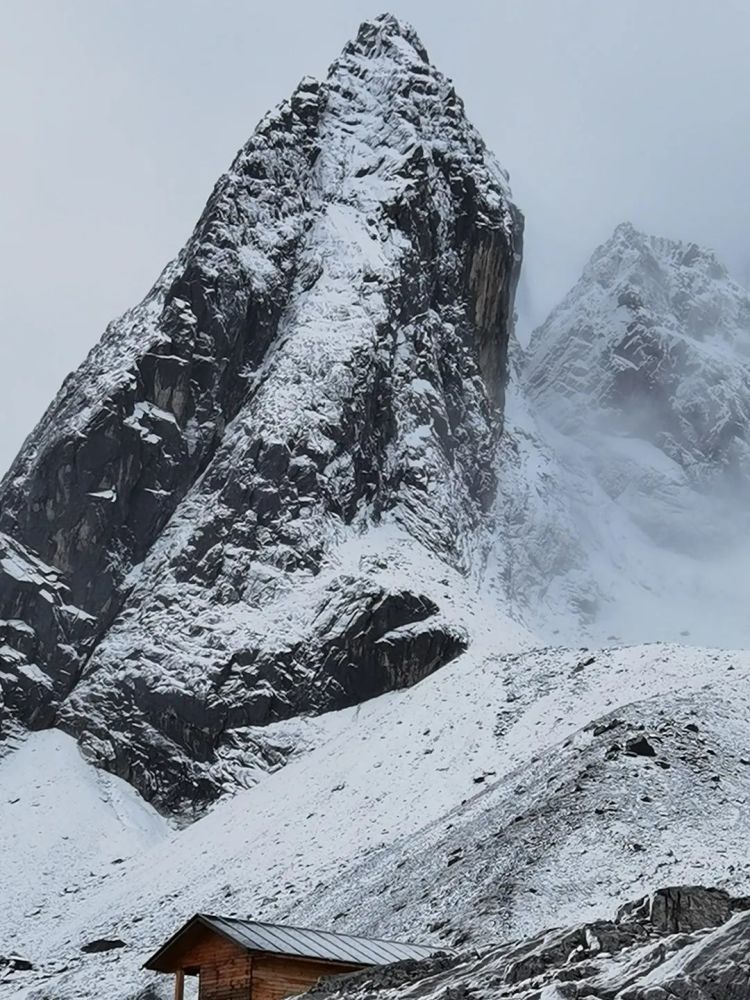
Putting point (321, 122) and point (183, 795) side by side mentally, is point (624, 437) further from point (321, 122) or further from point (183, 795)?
point (183, 795)

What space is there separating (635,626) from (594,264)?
89.6m

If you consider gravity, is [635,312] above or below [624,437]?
above

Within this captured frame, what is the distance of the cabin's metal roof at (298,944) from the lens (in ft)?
91.5

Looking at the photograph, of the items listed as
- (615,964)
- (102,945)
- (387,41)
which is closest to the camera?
(615,964)

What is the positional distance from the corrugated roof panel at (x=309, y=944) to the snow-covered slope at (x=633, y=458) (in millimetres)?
70671

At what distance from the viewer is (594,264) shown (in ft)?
623

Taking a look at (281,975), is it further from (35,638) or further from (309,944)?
(35,638)

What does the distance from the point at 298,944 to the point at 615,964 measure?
11.9 metres

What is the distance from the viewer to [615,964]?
18.0 metres

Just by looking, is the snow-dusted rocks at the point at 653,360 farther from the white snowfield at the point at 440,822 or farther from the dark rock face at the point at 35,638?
the white snowfield at the point at 440,822

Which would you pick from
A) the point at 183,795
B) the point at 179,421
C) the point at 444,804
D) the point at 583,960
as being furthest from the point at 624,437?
the point at 583,960

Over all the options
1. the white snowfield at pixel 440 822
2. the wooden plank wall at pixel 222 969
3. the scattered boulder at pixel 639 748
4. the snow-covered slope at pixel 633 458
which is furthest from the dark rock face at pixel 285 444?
the wooden plank wall at pixel 222 969

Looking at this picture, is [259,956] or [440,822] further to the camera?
[440,822]

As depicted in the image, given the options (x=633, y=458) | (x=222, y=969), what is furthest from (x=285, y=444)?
(x=633, y=458)
